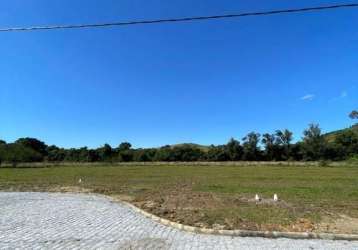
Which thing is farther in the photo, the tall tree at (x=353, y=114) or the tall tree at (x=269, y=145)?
the tall tree at (x=269, y=145)

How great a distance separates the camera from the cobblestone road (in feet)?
29.1

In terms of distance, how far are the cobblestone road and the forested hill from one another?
84.3 meters

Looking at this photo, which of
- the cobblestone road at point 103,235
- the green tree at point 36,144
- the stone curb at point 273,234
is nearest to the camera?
the cobblestone road at point 103,235

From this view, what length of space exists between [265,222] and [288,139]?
4199 inches

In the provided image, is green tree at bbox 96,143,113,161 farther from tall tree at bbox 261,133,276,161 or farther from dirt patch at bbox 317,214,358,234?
dirt patch at bbox 317,214,358,234

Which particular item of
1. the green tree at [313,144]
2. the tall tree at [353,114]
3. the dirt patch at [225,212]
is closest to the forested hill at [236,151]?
the green tree at [313,144]

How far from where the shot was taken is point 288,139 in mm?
113750

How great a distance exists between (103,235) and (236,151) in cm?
10342

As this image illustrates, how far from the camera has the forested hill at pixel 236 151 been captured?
9750cm

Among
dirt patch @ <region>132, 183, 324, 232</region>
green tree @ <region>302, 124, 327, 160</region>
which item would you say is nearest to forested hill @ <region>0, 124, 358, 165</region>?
green tree @ <region>302, 124, 327, 160</region>

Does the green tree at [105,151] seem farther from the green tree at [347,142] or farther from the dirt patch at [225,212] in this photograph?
the dirt patch at [225,212]

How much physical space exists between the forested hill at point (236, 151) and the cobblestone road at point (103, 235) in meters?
84.3

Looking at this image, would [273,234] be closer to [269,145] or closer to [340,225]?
[340,225]

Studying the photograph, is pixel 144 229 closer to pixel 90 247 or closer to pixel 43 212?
pixel 90 247
